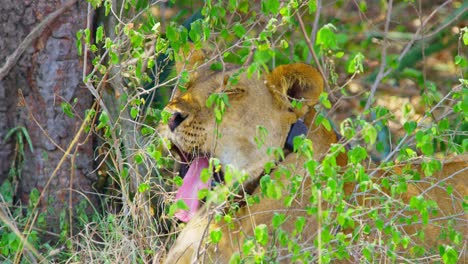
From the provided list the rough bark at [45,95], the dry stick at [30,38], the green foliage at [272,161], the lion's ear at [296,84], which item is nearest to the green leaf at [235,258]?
the green foliage at [272,161]

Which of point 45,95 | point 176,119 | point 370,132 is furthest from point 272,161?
point 45,95

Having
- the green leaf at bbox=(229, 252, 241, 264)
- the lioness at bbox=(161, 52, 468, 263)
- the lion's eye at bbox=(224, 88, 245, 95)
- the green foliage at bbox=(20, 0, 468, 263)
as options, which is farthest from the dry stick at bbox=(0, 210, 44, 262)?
the green leaf at bbox=(229, 252, 241, 264)

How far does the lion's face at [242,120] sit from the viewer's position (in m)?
3.98

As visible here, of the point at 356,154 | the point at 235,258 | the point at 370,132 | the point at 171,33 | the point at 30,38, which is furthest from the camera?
the point at 30,38

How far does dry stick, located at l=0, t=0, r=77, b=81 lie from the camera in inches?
190

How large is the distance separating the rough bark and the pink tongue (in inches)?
38.0

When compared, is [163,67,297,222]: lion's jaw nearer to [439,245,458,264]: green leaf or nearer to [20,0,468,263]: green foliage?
[20,0,468,263]: green foliage

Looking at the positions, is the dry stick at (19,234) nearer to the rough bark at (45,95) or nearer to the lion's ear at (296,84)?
the rough bark at (45,95)

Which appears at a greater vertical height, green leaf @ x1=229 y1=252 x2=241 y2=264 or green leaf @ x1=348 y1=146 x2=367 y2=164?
green leaf @ x1=348 y1=146 x2=367 y2=164

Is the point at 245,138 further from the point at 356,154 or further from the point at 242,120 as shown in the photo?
the point at 356,154

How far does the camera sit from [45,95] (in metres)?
4.90

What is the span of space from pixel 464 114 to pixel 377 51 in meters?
3.29

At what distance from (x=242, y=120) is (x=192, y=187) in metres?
0.39

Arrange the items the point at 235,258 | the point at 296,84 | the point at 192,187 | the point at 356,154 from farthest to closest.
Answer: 1. the point at 192,187
2. the point at 296,84
3. the point at 356,154
4. the point at 235,258
